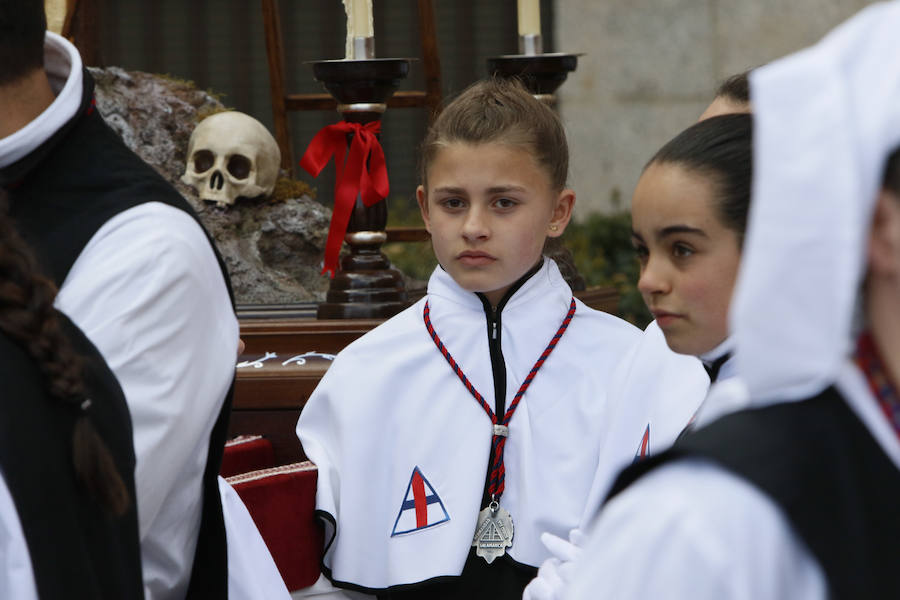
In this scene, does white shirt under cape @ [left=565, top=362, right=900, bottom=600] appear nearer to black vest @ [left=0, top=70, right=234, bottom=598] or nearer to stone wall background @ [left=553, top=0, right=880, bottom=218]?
black vest @ [left=0, top=70, right=234, bottom=598]

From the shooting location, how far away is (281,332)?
11.1 ft

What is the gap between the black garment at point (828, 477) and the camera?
0.95 m

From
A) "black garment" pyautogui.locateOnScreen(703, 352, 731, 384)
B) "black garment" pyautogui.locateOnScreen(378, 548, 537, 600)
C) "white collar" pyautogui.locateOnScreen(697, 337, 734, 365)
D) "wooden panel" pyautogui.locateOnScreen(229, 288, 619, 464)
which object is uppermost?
"white collar" pyautogui.locateOnScreen(697, 337, 734, 365)

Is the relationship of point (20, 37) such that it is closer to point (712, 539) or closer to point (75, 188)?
point (75, 188)

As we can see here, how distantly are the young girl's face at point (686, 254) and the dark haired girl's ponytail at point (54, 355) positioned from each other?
831 mm

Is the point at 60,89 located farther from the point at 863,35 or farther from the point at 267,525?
the point at 863,35

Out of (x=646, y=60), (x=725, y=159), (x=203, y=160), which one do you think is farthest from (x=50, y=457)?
A: (x=646, y=60)

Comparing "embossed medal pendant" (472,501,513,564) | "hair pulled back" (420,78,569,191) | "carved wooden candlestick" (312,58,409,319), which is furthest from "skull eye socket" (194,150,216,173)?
"embossed medal pendant" (472,501,513,564)

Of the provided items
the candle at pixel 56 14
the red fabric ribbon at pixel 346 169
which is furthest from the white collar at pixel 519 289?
the candle at pixel 56 14

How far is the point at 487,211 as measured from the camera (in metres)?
2.73

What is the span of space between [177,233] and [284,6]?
6.07 metres

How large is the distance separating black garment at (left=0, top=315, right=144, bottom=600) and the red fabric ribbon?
170 centimetres

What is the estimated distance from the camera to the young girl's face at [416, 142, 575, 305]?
273cm

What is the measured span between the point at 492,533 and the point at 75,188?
1.17 meters
